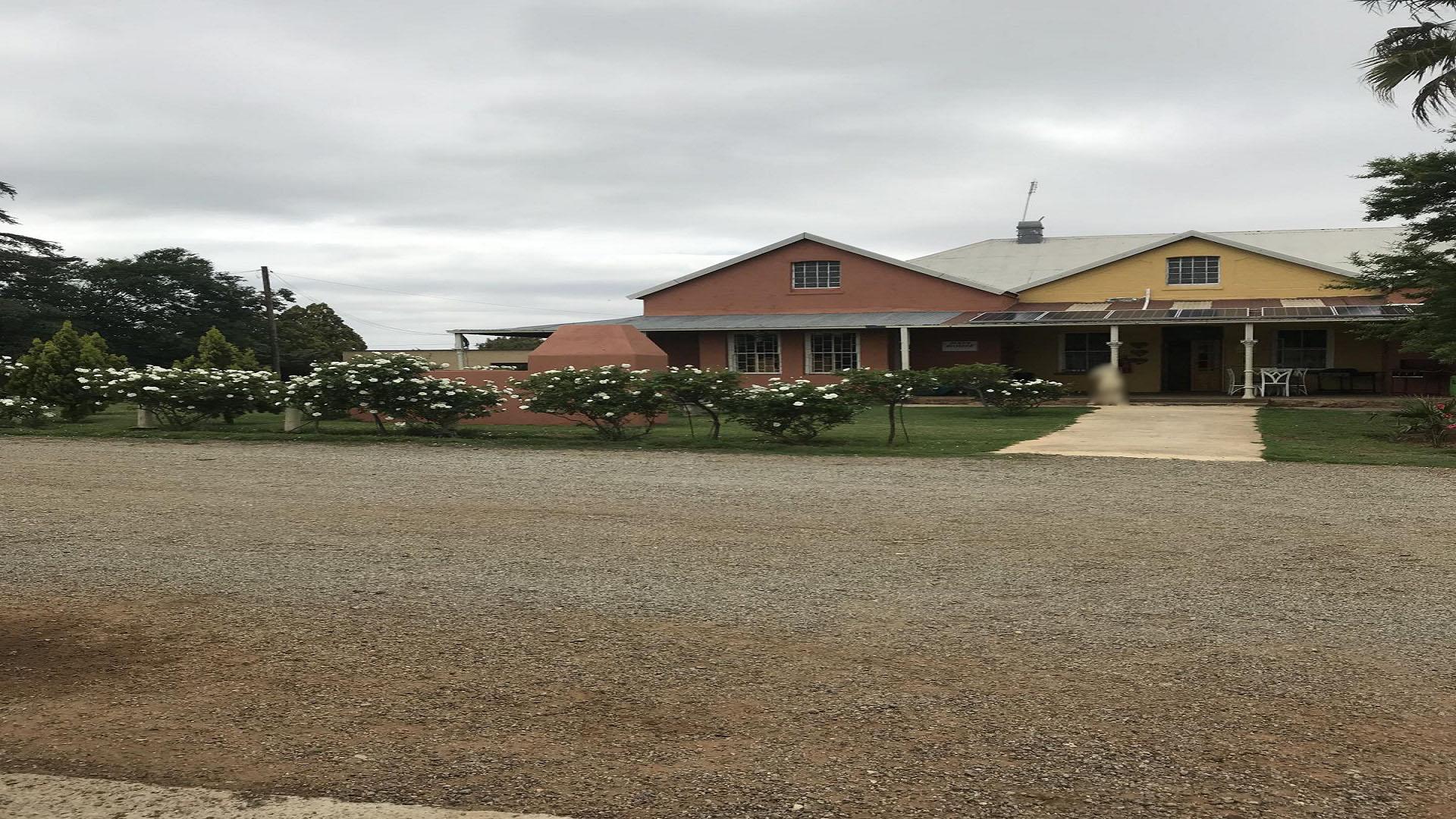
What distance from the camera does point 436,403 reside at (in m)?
17.8

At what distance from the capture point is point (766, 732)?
4258 millimetres

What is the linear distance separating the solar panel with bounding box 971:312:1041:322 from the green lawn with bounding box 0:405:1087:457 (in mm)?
5653

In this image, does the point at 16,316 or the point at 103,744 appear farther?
the point at 16,316

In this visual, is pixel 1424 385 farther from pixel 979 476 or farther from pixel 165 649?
pixel 165 649

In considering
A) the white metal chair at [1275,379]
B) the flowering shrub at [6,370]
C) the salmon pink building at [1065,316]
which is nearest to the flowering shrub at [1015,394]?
the salmon pink building at [1065,316]

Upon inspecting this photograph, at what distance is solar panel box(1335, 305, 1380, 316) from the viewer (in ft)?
84.5

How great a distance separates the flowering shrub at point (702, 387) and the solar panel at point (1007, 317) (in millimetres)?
13756

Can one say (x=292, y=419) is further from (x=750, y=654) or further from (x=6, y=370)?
(x=750, y=654)

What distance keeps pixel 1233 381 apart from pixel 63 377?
25.6 metres

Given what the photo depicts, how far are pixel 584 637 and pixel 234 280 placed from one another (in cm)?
6078

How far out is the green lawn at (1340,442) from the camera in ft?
44.8

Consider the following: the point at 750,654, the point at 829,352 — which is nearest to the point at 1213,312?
the point at 829,352

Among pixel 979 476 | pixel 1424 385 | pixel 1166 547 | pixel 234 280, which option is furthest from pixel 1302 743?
pixel 234 280

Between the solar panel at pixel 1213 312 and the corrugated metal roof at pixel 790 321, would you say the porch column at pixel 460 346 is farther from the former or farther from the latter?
the solar panel at pixel 1213 312
